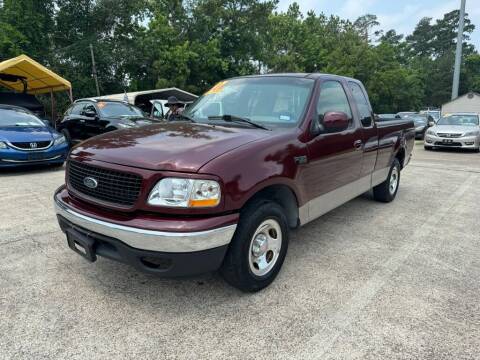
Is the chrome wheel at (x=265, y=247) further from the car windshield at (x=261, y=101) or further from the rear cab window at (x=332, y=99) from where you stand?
the rear cab window at (x=332, y=99)

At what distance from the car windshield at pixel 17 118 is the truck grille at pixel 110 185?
650cm

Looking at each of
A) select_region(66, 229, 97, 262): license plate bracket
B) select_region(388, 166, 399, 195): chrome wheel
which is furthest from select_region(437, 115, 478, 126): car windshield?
select_region(66, 229, 97, 262): license plate bracket

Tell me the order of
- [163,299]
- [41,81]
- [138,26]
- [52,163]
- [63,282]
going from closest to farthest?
[163,299], [63,282], [52,163], [41,81], [138,26]

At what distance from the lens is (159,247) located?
2361mm

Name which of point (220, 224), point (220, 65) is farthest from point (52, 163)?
point (220, 65)

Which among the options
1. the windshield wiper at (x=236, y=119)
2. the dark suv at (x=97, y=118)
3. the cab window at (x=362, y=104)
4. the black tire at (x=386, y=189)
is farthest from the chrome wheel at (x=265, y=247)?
the dark suv at (x=97, y=118)

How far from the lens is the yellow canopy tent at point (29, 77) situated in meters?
12.6

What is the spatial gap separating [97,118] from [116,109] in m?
0.73

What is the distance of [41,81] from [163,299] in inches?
608

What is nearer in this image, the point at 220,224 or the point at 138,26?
the point at 220,224

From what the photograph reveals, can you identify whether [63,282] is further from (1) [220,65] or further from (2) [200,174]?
(1) [220,65]

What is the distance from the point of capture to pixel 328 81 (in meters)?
3.99

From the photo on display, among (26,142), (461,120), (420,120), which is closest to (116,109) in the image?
(26,142)

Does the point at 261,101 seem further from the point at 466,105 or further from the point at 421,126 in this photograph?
the point at 466,105
